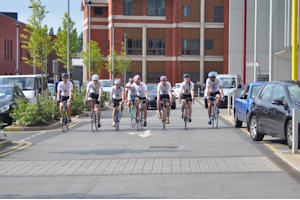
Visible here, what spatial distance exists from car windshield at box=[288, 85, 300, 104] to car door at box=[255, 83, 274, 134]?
2.29ft

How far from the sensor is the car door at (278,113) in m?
12.3

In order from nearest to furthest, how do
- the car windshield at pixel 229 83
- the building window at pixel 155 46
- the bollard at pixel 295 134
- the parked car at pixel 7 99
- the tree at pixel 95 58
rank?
the bollard at pixel 295 134
the parked car at pixel 7 99
the car windshield at pixel 229 83
the tree at pixel 95 58
the building window at pixel 155 46

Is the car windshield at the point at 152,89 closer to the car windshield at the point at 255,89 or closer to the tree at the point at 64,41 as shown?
the car windshield at the point at 255,89

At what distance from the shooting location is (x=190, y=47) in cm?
6912

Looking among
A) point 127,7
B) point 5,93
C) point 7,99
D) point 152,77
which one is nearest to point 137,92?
point 7,99

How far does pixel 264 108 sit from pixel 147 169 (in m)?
4.83

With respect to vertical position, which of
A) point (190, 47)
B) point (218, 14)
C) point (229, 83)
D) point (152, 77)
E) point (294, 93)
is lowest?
point (294, 93)

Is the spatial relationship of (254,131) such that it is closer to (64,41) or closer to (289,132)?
(289,132)

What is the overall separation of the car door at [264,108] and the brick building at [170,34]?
54699 millimetres

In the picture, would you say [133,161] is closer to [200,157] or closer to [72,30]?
[200,157]

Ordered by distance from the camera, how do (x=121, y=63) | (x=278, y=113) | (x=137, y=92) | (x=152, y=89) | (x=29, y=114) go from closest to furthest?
(x=278, y=113), (x=137, y=92), (x=29, y=114), (x=152, y=89), (x=121, y=63)

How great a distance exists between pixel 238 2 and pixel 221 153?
150 feet

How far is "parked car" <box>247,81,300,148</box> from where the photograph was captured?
39.7 feet

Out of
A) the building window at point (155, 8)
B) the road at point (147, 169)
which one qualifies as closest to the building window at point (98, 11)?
the building window at point (155, 8)
